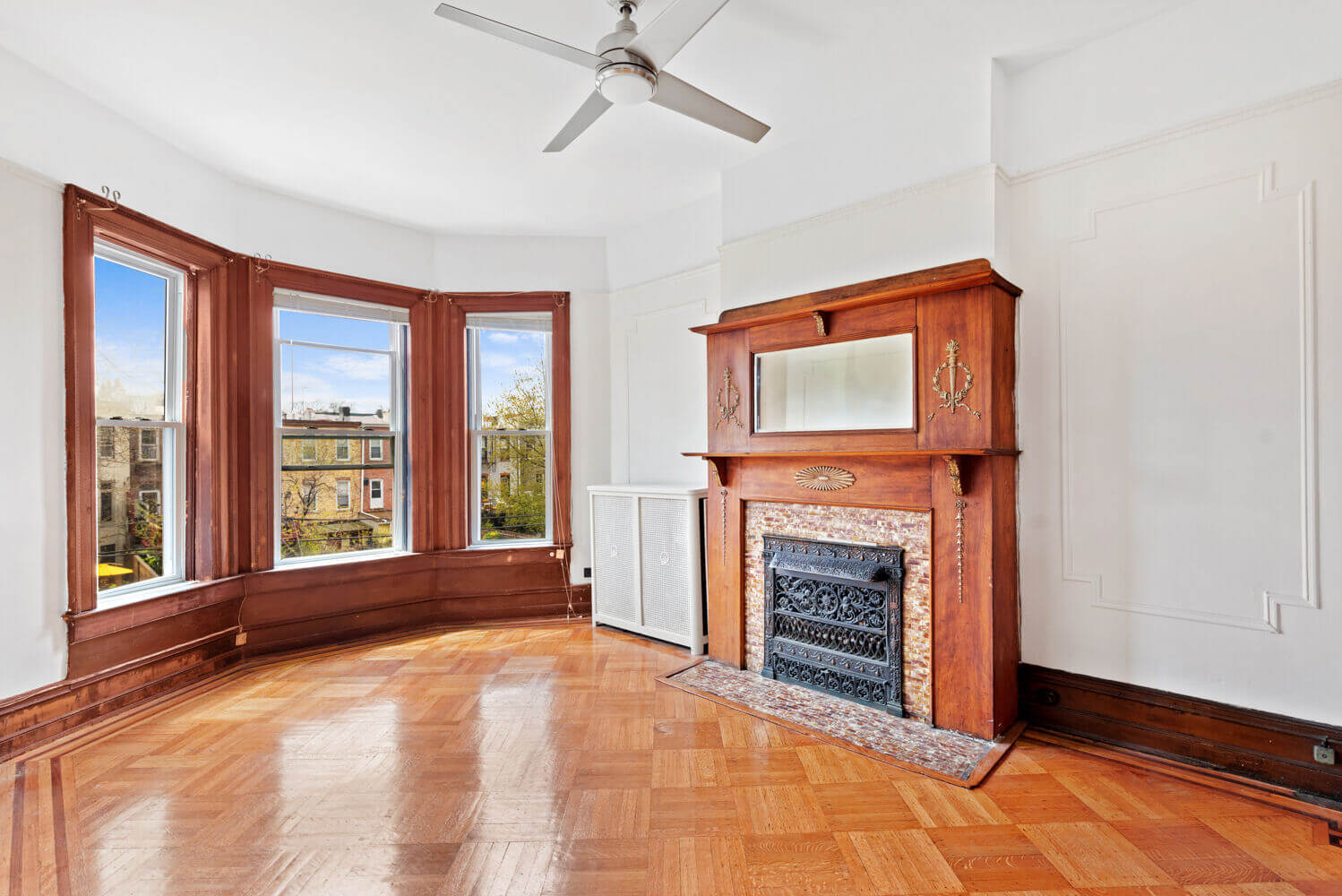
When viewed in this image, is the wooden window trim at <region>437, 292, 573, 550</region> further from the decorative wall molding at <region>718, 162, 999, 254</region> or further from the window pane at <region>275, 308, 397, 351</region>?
the decorative wall molding at <region>718, 162, 999, 254</region>

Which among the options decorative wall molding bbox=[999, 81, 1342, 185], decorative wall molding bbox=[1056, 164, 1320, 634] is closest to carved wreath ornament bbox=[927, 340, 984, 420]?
decorative wall molding bbox=[999, 81, 1342, 185]

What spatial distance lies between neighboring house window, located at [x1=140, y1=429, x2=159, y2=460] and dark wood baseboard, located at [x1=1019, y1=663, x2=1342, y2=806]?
4700 mm

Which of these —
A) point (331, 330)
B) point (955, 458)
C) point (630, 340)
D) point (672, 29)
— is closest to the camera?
point (672, 29)

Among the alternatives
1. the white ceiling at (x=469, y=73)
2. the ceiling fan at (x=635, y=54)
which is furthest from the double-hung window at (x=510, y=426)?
the ceiling fan at (x=635, y=54)

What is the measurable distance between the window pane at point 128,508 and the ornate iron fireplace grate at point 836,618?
11.3 feet

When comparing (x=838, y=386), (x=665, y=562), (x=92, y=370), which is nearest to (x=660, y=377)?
(x=665, y=562)

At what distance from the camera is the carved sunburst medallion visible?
321 cm

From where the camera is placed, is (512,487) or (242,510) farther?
(512,487)

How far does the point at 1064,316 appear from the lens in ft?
9.29

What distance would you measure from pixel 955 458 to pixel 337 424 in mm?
3954

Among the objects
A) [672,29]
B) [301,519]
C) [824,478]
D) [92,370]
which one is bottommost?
[301,519]

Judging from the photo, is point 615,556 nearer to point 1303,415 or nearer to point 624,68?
point 624,68

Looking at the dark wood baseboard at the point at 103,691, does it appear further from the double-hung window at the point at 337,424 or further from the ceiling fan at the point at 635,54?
the ceiling fan at the point at 635,54

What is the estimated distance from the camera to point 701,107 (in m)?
2.59
